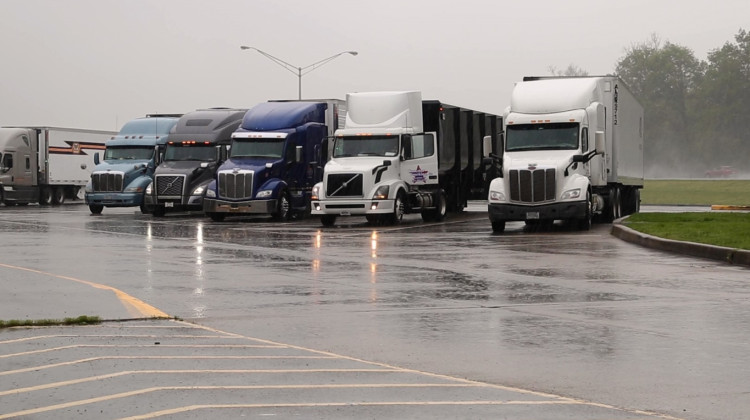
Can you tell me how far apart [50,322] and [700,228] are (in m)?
18.9

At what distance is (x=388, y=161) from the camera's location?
1423 inches

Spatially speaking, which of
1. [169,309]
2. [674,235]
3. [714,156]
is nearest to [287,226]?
[674,235]

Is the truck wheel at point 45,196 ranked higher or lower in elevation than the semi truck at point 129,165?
lower

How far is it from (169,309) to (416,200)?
2399cm

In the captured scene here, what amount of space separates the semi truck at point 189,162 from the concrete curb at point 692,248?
20419 mm

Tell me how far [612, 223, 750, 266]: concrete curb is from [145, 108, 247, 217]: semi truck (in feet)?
67.0

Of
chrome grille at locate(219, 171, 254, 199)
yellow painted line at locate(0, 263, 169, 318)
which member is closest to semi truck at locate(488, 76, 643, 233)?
chrome grille at locate(219, 171, 254, 199)

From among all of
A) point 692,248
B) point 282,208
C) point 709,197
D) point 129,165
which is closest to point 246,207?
point 282,208

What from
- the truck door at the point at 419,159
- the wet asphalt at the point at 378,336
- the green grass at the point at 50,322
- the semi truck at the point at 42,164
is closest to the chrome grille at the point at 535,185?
the truck door at the point at 419,159

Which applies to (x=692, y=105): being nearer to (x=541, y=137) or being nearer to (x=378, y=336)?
(x=541, y=137)

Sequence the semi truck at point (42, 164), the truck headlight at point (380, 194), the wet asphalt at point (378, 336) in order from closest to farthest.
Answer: the wet asphalt at point (378, 336), the truck headlight at point (380, 194), the semi truck at point (42, 164)

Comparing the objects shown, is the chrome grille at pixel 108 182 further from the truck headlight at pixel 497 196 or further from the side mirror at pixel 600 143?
the side mirror at pixel 600 143

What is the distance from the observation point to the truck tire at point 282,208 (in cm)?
3994

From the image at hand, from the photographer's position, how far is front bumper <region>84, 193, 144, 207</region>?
47.8 metres
